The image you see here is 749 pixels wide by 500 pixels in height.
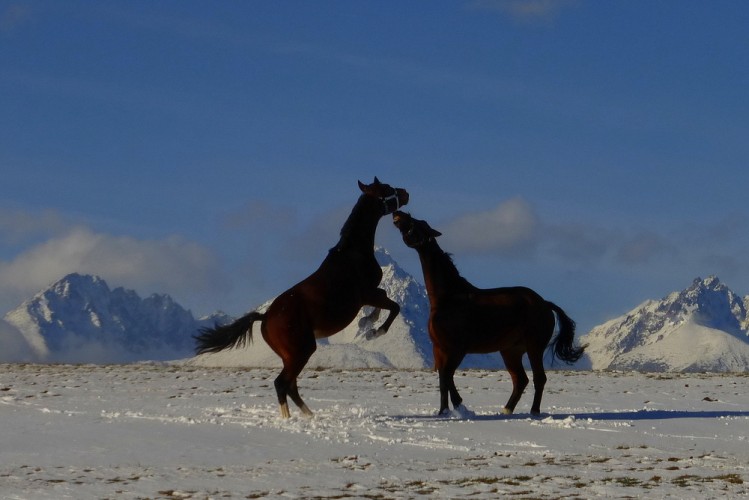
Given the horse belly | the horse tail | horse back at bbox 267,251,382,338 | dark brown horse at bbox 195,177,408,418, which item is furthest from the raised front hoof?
the horse tail

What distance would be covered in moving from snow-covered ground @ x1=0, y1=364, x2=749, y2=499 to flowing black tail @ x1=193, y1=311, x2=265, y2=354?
3.22 ft

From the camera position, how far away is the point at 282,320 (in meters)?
17.8

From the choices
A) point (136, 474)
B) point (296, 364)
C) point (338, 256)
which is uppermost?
point (338, 256)

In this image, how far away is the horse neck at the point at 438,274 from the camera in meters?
18.6

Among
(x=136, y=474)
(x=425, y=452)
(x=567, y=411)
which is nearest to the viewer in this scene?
(x=136, y=474)

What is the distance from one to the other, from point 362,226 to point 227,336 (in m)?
2.95

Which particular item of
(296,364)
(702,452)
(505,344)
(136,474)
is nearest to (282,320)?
(296,364)

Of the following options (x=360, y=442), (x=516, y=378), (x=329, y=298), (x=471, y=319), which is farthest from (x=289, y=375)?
(x=516, y=378)

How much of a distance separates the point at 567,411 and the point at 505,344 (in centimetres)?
202

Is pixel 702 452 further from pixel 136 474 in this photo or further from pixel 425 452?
pixel 136 474

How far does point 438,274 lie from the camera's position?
61.2 feet

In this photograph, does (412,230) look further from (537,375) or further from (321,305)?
(537,375)

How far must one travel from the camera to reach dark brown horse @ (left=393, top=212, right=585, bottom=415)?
18.1 meters

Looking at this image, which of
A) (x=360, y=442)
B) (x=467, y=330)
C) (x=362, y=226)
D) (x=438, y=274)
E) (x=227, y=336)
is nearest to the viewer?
(x=360, y=442)
